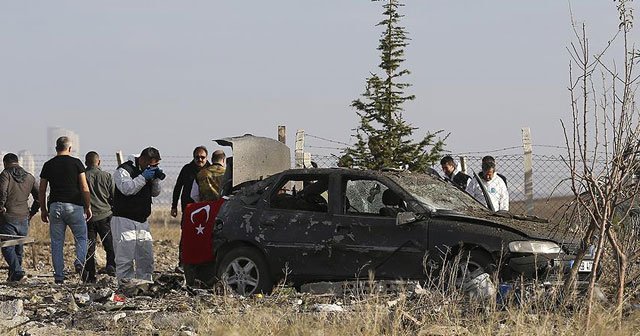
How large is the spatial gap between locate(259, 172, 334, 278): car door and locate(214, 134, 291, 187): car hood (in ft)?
3.68

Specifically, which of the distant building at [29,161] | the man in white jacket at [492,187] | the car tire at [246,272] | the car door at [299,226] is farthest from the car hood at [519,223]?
the distant building at [29,161]

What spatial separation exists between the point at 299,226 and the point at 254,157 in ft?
6.67

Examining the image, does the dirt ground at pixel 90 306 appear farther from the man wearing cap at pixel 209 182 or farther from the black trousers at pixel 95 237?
the man wearing cap at pixel 209 182

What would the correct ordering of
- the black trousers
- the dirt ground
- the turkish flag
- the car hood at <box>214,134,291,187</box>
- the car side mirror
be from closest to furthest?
1. the dirt ground
2. the car side mirror
3. the turkish flag
4. the car hood at <box>214,134,291,187</box>
5. the black trousers

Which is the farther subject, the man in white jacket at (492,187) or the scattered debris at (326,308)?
the man in white jacket at (492,187)

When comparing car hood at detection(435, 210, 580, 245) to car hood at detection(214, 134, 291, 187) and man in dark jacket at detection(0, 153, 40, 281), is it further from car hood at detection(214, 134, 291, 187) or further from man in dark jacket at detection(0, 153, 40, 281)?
man in dark jacket at detection(0, 153, 40, 281)

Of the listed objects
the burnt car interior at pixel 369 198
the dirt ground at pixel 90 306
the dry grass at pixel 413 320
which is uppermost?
the burnt car interior at pixel 369 198

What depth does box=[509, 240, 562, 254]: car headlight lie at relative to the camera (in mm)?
12320

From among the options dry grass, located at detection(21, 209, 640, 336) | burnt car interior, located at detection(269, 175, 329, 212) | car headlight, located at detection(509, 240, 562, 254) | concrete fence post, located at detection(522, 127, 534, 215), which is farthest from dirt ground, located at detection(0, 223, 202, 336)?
concrete fence post, located at detection(522, 127, 534, 215)

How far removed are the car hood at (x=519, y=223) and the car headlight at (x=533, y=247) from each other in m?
0.06

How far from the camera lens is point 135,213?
15039mm

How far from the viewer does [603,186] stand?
376 inches

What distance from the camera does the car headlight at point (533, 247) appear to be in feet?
40.4

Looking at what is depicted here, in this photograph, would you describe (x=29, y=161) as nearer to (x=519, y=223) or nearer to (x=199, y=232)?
(x=199, y=232)
